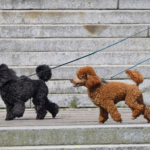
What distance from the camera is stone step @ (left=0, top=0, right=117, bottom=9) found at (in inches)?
364

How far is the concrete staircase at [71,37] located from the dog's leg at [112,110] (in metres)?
2.55

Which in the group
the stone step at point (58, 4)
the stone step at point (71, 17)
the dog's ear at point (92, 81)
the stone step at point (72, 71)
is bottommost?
the stone step at point (72, 71)

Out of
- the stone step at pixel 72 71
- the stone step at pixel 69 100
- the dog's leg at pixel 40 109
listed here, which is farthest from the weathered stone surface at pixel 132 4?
the dog's leg at pixel 40 109

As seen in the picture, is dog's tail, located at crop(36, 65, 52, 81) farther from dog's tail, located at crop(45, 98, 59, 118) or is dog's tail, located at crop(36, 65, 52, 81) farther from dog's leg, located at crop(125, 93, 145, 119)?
dog's leg, located at crop(125, 93, 145, 119)

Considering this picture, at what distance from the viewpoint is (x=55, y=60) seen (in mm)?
7863

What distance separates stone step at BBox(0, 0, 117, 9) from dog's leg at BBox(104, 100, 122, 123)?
5.24m

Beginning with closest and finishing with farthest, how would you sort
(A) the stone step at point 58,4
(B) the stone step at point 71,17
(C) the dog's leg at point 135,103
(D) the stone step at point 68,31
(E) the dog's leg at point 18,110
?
(C) the dog's leg at point 135,103, (E) the dog's leg at point 18,110, (D) the stone step at point 68,31, (B) the stone step at point 71,17, (A) the stone step at point 58,4

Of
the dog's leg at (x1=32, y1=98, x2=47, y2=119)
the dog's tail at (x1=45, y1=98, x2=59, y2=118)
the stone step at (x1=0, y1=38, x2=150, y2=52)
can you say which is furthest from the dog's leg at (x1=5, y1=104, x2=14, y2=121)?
the stone step at (x1=0, y1=38, x2=150, y2=52)

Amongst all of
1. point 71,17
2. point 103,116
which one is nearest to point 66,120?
point 103,116

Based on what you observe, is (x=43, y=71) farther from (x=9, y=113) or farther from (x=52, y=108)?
(x=9, y=113)

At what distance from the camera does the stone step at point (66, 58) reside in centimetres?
786

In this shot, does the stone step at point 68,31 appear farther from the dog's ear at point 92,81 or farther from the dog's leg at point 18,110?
Answer: the dog's ear at point 92,81

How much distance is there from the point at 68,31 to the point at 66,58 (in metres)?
0.95

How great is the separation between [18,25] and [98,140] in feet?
17.5
